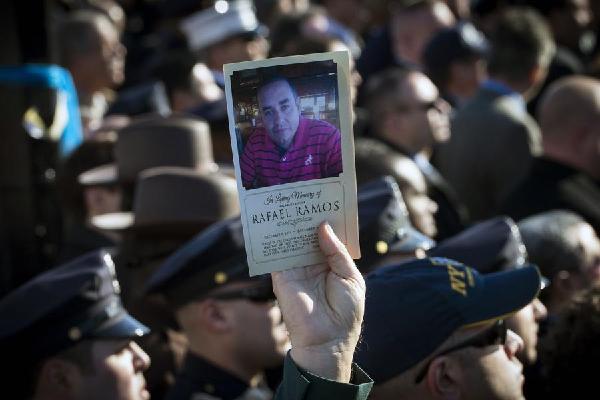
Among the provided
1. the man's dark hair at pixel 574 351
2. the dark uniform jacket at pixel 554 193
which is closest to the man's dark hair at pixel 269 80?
the man's dark hair at pixel 574 351

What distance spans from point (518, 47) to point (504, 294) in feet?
15.1

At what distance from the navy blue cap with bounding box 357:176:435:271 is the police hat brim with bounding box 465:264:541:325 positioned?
1031 mm

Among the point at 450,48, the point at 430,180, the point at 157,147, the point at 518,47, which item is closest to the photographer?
the point at 157,147

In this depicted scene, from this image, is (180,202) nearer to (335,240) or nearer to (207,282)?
(207,282)

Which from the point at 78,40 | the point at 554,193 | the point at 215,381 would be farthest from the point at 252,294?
the point at 78,40

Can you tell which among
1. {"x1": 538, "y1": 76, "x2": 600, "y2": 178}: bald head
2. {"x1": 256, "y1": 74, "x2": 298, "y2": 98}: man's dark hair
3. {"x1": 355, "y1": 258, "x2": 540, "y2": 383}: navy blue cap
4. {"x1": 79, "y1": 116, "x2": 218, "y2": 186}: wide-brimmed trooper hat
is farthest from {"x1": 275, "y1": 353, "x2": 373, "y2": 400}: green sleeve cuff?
{"x1": 538, "y1": 76, "x2": 600, "y2": 178}: bald head

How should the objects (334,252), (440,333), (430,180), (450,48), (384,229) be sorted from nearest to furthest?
1. (334,252)
2. (440,333)
3. (384,229)
4. (430,180)
5. (450,48)

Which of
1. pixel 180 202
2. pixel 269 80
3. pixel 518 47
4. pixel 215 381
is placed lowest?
pixel 215 381

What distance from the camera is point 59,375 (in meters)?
3.99

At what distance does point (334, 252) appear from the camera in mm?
2850

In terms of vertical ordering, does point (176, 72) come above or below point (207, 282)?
above

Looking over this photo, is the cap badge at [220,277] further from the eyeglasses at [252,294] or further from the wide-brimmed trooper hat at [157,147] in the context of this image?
the wide-brimmed trooper hat at [157,147]

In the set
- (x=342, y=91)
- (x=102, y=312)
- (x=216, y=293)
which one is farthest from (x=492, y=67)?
(x=342, y=91)

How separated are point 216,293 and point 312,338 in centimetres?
176
